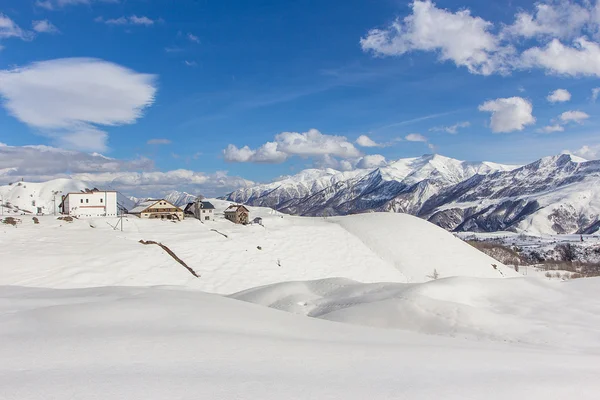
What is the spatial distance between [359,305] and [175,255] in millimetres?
36754

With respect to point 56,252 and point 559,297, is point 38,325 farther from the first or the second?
point 56,252

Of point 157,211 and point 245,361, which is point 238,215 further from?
point 245,361

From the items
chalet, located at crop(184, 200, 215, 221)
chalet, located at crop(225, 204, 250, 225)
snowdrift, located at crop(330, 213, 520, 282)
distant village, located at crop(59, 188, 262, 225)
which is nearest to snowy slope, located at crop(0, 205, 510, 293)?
snowdrift, located at crop(330, 213, 520, 282)

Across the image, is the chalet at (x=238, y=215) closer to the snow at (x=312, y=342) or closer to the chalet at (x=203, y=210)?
the chalet at (x=203, y=210)

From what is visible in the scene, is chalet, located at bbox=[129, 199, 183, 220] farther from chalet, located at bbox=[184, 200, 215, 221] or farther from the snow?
the snow

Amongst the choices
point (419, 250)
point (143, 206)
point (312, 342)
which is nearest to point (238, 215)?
point (143, 206)

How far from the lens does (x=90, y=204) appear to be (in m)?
73.9

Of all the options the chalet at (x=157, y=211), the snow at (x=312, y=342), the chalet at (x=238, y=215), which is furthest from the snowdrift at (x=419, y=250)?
the snow at (x=312, y=342)

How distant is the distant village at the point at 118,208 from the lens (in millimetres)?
Answer: 73375

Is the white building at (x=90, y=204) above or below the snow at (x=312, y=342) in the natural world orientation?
above

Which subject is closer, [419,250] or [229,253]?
[229,253]

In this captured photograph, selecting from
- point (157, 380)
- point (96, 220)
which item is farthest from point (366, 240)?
point (157, 380)

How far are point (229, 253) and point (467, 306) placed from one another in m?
41.0

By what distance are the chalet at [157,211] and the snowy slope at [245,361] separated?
65.7m
